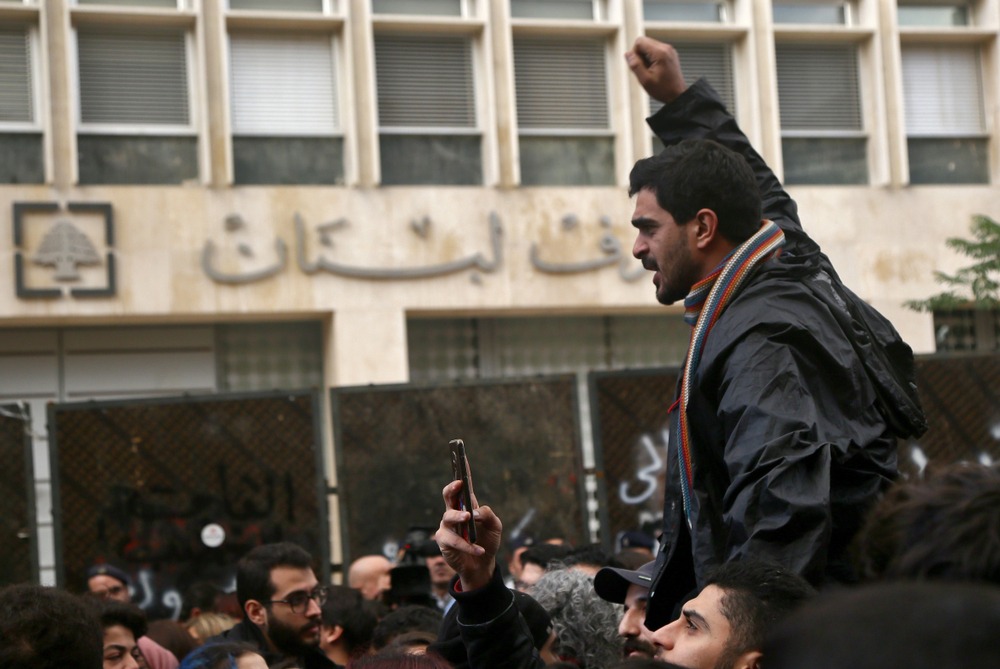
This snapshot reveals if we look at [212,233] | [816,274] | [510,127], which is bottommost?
[816,274]

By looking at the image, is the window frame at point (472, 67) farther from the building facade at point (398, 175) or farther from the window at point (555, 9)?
the window at point (555, 9)

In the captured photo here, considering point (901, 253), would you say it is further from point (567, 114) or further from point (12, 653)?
point (12, 653)

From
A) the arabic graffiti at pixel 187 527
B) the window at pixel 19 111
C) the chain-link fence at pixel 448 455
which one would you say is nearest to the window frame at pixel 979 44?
the chain-link fence at pixel 448 455

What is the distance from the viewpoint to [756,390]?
358cm

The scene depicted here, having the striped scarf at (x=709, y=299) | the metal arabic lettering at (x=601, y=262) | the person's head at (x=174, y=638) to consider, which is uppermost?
the metal arabic lettering at (x=601, y=262)

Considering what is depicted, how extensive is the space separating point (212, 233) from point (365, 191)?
6.10 feet

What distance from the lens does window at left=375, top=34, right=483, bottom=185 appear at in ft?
62.2

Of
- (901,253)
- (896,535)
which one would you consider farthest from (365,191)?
(896,535)

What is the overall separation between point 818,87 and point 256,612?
15.3 metres

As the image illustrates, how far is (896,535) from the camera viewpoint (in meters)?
2.04

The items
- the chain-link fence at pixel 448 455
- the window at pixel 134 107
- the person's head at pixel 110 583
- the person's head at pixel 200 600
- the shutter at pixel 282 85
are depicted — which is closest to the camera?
the person's head at pixel 110 583

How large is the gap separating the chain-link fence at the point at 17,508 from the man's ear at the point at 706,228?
757cm

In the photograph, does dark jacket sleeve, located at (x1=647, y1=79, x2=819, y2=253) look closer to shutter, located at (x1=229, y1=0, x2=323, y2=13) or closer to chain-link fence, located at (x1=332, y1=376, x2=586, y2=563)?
chain-link fence, located at (x1=332, y1=376, x2=586, y2=563)

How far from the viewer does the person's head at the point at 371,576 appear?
8.97m
